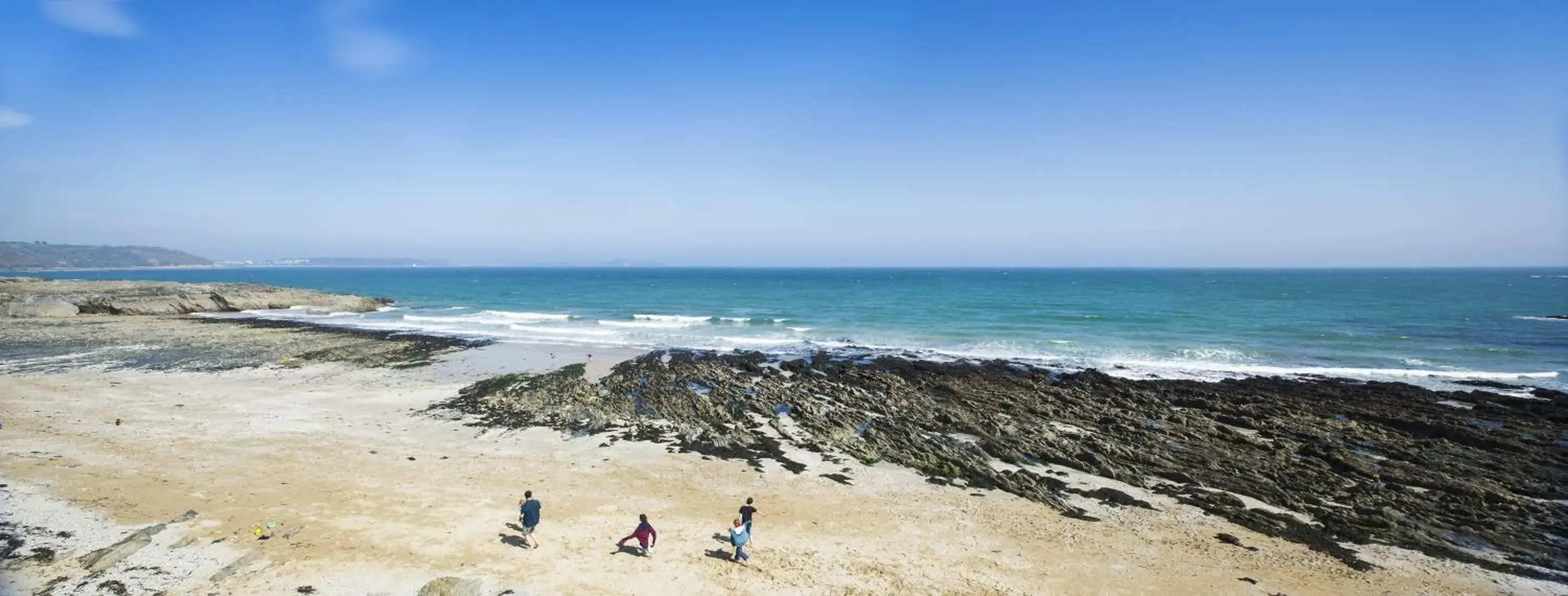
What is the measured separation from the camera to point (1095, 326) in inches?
1641

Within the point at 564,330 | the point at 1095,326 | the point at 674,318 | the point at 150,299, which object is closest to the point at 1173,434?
the point at 1095,326

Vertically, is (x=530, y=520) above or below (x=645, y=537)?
above

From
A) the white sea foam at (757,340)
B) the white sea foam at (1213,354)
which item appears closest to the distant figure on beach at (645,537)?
the white sea foam at (757,340)

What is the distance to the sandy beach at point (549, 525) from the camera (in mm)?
9359

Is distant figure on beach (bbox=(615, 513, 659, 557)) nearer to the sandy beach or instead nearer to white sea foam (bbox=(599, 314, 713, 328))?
the sandy beach

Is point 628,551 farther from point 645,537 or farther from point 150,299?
point 150,299

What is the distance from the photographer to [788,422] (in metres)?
18.9

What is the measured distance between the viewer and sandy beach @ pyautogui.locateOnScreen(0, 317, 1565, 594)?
9359 millimetres

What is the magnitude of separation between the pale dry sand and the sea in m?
16.7

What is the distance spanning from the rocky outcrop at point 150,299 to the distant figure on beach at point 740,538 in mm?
55120

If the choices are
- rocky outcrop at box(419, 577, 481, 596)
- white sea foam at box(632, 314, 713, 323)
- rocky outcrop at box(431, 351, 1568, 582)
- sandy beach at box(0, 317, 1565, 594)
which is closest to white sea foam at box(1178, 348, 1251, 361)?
rocky outcrop at box(431, 351, 1568, 582)

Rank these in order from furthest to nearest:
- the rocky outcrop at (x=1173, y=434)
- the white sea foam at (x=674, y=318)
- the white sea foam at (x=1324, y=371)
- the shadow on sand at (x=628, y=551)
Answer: the white sea foam at (x=674, y=318) < the white sea foam at (x=1324, y=371) < the rocky outcrop at (x=1173, y=434) < the shadow on sand at (x=628, y=551)

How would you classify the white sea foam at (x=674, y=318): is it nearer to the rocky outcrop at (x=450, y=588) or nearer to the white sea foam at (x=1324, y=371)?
the white sea foam at (x=1324, y=371)

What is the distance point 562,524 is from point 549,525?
224mm
